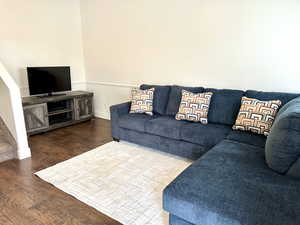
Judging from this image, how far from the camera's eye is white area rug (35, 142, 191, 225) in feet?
6.56

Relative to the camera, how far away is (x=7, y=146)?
299 centimetres

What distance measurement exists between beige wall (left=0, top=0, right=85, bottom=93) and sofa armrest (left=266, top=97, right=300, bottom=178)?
13.6ft

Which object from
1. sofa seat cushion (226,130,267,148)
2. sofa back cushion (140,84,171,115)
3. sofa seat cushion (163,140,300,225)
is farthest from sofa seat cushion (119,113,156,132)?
sofa seat cushion (163,140,300,225)

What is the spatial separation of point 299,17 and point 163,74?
2.03 meters

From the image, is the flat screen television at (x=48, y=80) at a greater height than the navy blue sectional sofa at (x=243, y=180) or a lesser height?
greater

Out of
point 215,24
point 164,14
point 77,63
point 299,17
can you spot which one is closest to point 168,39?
point 164,14

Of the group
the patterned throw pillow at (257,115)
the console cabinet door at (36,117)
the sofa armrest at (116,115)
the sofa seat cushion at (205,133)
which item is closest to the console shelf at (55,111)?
the console cabinet door at (36,117)

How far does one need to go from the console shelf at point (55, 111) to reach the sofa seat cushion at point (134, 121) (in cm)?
147

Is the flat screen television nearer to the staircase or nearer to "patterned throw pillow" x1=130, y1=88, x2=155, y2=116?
the staircase

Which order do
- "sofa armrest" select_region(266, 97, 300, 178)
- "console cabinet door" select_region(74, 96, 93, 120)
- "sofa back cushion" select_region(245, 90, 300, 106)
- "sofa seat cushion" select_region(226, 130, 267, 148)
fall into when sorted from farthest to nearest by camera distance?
"console cabinet door" select_region(74, 96, 93, 120), "sofa back cushion" select_region(245, 90, 300, 106), "sofa seat cushion" select_region(226, 130, 267, 148), "sofa armrest" select_region(266, 97, 300, 178)

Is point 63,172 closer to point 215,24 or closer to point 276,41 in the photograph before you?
point 215,24

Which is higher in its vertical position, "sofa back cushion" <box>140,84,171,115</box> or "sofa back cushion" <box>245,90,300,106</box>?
"sofa back cushion" <box>245,90,300,106</box>

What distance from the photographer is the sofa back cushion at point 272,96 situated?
262cm

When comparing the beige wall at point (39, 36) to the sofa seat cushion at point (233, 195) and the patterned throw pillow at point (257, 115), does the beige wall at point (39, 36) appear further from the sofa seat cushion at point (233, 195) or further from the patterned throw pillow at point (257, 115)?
the sofa seat cushion at point (233, 195)
